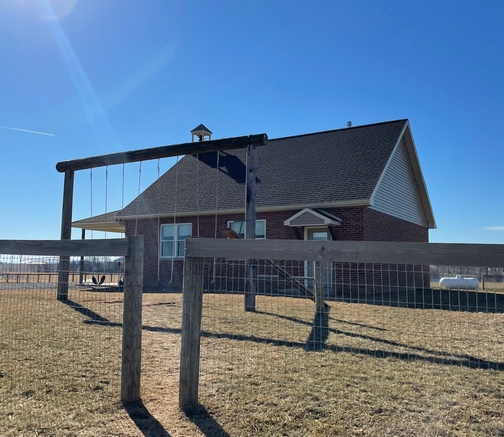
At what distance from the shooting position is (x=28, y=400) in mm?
4023

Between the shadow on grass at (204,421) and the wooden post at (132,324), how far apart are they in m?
0.59

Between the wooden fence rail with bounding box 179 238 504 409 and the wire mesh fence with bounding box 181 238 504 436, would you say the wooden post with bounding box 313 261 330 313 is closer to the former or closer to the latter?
the wire mesh fence with bounding box 181 238 504 436

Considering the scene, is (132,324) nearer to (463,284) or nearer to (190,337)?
(190,337)

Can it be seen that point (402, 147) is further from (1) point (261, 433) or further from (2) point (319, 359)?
(1) point (261, 433)

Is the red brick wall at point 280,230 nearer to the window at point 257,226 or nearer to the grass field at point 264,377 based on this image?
the window at point 257,226

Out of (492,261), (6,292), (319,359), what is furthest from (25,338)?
(492,261)

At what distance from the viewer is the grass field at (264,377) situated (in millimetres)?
3480

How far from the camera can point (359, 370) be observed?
Result: 189 inches

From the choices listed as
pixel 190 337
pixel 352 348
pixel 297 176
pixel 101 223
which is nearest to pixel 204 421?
pixel 190 337

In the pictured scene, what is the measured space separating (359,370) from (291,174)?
467 inches

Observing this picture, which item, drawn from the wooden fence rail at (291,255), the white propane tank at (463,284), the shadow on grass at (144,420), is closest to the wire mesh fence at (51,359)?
the shadow on grass at (144,420)

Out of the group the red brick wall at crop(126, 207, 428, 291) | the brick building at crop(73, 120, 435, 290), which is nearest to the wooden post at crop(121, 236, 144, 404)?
the red brick wall at crop(126, 207, 428, 291)

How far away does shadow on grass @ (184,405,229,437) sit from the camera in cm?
336

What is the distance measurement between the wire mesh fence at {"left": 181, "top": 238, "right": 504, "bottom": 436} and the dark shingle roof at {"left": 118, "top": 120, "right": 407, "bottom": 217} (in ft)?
23.1
